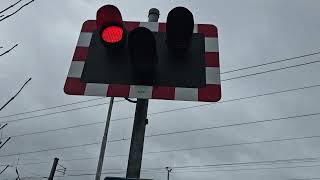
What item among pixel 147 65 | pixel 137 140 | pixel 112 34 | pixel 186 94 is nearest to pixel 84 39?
pixel 112 34

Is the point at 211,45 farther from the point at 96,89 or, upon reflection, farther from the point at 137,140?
the point at 137,140

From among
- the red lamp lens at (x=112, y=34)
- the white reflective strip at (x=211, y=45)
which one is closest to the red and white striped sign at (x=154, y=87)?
A: the white reflective strip at (x=211, y=45)

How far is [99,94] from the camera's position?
2633 mm

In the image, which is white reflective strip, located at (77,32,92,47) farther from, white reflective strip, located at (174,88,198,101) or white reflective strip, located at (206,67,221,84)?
white reflective strip, located at (206,67,221,84)

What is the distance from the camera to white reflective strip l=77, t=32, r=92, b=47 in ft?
9.65

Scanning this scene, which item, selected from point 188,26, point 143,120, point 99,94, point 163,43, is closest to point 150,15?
point 163,43

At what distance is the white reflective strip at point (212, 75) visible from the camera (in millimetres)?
2643

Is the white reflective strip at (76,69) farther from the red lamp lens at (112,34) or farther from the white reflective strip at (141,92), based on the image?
the white reflective strip at (141,92)

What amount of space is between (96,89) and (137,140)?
2.09 ft

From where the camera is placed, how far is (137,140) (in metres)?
2.21

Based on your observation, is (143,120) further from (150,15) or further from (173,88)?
(150,15)

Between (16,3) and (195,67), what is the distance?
1298mm

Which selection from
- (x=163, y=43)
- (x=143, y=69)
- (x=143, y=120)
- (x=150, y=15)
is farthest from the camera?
(x=150, y=15)

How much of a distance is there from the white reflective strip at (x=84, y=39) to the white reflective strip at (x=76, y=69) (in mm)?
191
